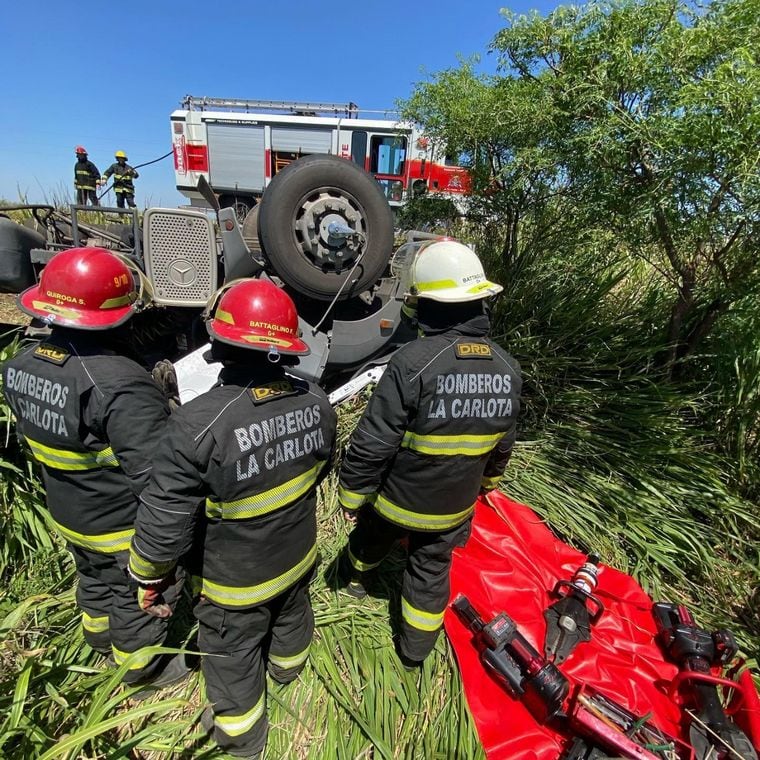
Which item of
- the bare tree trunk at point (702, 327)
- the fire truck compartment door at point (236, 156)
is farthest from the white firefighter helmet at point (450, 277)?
the fire truck compartment door at point (236, 156)

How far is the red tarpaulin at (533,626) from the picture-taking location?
1.81 meters

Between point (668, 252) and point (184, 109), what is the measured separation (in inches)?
535

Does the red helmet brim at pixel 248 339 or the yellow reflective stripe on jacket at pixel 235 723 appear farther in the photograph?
the yellow reflective stripe on jacket at pixel 235 723

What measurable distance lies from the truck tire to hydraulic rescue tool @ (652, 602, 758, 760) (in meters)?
2.63

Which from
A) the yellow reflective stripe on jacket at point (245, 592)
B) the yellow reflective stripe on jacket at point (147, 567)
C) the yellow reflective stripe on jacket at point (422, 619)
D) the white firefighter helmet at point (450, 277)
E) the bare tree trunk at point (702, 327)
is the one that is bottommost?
the yellow reflective stripe on jacket at point (422, 619)

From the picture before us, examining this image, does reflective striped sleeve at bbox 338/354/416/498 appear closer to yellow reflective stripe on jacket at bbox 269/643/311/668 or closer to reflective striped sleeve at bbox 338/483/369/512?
reflective striped sleeve at bbox 338/483/369/512

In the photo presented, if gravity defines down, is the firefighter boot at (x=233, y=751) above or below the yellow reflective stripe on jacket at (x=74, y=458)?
below

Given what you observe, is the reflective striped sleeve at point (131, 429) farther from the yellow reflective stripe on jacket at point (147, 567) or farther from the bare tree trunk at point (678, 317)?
the bare tree trunk at point (678, 317)

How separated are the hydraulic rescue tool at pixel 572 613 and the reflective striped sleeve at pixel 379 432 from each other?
117 cm

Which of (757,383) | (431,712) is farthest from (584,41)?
(431,712)

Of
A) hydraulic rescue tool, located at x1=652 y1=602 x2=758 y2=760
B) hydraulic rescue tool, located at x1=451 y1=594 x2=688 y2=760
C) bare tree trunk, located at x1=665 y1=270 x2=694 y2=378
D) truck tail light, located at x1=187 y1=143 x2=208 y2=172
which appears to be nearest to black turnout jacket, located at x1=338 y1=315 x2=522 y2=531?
hydraulic rescue tool, located at x1=451 y1=594 x2=688 y2=760

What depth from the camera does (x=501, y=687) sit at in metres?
1.92

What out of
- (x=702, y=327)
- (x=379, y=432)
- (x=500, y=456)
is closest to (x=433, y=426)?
(x=379, y=432)

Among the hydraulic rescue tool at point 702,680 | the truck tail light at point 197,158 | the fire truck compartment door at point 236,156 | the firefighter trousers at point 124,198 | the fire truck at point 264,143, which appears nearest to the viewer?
the hydraulic rescue tool at point 702,680
